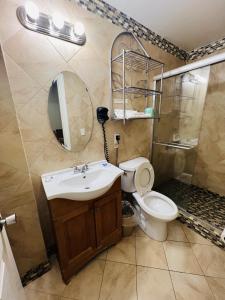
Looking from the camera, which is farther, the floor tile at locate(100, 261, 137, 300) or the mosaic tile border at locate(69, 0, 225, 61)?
the mosaic tile border at locate(69, 0, 225, 61)

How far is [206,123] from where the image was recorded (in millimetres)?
2307

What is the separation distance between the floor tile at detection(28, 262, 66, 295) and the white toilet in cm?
99

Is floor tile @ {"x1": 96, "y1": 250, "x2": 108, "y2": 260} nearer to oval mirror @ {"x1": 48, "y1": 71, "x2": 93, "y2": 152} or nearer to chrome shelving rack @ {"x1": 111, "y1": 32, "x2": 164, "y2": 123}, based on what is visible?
oval mirror @ {"x1": 48, "y1": 71, "x2": 93, "y2": 152}

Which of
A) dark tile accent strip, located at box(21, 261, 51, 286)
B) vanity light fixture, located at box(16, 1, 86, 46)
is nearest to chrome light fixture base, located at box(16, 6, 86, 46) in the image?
vanity light fixture, located at box(16, 1, 86, 46)

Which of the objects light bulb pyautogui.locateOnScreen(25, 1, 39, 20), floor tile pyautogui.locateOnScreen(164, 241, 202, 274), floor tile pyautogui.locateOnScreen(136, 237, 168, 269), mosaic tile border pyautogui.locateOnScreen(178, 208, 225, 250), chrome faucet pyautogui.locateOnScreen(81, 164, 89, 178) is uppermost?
light bulb pyautogui.locateOnScreen(25, 1, 39, 20)

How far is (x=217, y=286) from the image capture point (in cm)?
115

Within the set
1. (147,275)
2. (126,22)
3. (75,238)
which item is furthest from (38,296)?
(126,22)

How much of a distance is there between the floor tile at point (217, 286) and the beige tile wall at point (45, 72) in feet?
4.94

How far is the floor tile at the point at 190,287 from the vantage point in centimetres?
110

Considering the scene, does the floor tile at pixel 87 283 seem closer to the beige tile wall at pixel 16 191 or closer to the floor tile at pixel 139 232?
the beige tile wall at pixel 16 191

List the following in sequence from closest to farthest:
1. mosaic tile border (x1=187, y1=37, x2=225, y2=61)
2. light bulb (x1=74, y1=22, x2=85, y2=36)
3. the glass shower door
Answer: light bulb (x1=74, y1=22, x2=85, y2=36) → mosaic tile border (x1=187, y1=37, x2=225, y2=61) → the glass shower door

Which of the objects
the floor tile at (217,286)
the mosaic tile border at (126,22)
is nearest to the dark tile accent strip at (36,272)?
the floor tile at (217,286)

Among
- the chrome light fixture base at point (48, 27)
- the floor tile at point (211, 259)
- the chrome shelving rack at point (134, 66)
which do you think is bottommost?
the floor tile at point (211, 259)

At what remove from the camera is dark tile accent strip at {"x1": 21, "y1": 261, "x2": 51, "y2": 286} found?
1.21m
